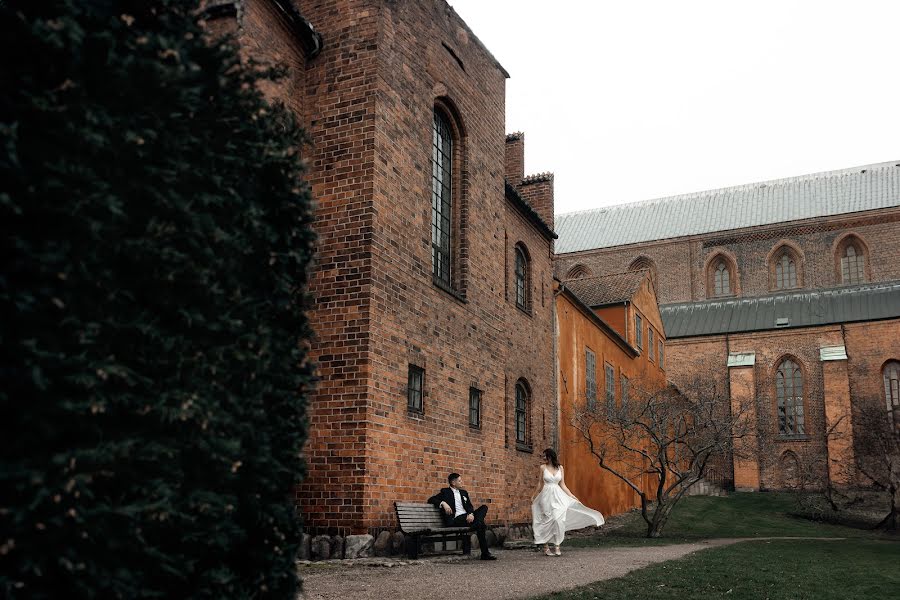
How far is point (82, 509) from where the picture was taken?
2891 millimetres

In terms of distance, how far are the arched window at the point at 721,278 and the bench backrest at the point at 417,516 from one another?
127 feet

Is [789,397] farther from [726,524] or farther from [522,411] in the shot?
[522,411]

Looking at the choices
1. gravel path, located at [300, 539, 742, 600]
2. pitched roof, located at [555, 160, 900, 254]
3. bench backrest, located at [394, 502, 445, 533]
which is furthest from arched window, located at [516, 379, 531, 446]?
pitched roof, located at [555, 160, 900, 254]

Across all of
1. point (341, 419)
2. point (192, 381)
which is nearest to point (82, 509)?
point (192, 381)

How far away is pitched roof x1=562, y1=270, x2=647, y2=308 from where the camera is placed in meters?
27.3

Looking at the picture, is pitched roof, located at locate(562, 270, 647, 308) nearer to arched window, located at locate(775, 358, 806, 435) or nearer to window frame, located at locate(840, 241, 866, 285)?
arched window, located at locate(775, 358, 806, 435)

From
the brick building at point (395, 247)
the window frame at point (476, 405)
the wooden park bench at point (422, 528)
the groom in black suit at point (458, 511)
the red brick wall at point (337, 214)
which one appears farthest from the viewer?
the window frame at point (476, 405)

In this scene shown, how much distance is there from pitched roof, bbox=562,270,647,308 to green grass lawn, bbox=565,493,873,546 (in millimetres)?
6932

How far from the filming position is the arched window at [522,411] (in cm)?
1748

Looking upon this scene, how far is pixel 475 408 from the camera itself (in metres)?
13.8

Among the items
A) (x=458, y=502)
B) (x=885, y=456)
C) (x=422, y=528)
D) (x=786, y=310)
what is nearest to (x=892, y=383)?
(x=786, y=310)

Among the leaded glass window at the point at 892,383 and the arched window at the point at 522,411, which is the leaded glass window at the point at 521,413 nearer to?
the arched window at the point at 522,411

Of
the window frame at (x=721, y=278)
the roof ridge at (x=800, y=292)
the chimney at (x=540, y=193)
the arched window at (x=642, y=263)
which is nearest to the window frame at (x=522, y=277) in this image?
the chimney at (x=540, y=193)

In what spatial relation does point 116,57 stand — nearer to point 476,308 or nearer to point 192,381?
point 192,381
